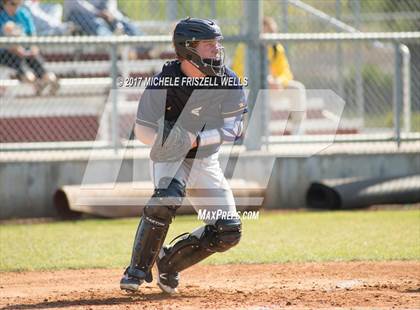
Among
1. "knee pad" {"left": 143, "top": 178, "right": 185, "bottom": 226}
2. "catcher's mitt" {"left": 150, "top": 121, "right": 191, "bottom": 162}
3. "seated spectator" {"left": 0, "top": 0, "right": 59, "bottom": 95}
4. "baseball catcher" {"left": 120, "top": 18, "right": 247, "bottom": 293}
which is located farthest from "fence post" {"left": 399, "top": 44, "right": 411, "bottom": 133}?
"knee pad" {"left": 143, "top": 178, "right": 185, "bottom": 226}

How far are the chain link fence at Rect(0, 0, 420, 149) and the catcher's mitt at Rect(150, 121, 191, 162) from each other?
5065 millimetres

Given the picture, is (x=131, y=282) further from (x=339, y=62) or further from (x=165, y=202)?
(x=339, y=62)

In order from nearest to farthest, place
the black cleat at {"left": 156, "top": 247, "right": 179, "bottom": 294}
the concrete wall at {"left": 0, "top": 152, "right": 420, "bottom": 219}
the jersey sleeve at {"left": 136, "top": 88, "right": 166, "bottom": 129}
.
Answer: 1. the jersey sleeve at {"left": 136, "top": 88, "right": 166, "bottom": 129}
2. the black cleat at {"left": 156, "top": 247, "right": 179, "bottom": 294}
3. the concrete wall at {"left": 0, "top": 152, "right": 420, "bottom": 219}

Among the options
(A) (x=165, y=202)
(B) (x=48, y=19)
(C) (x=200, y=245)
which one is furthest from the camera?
(B) (x=48, y=19)

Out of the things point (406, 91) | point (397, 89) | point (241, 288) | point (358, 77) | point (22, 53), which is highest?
point (358, 77)

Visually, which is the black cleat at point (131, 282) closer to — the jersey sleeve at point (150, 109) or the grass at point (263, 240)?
the jersey sleeve at point (150, 109)

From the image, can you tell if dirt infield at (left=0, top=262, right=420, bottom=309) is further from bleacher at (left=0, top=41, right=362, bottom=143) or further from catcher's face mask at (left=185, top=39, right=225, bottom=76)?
bleacher at (left=0, top=41, right=362, bottom=143)

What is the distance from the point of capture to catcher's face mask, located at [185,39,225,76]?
6047 millimetres

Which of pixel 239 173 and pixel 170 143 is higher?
pixel 239 173

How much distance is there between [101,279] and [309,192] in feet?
16.9

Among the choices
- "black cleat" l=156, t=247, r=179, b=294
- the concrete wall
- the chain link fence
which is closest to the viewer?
"black cleat" l=156, t=247, r=179, b=294

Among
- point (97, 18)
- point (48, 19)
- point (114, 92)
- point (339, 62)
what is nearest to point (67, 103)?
point (97, 18)

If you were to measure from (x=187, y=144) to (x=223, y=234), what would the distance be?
0.67 meters

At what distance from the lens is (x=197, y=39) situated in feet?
19.7
